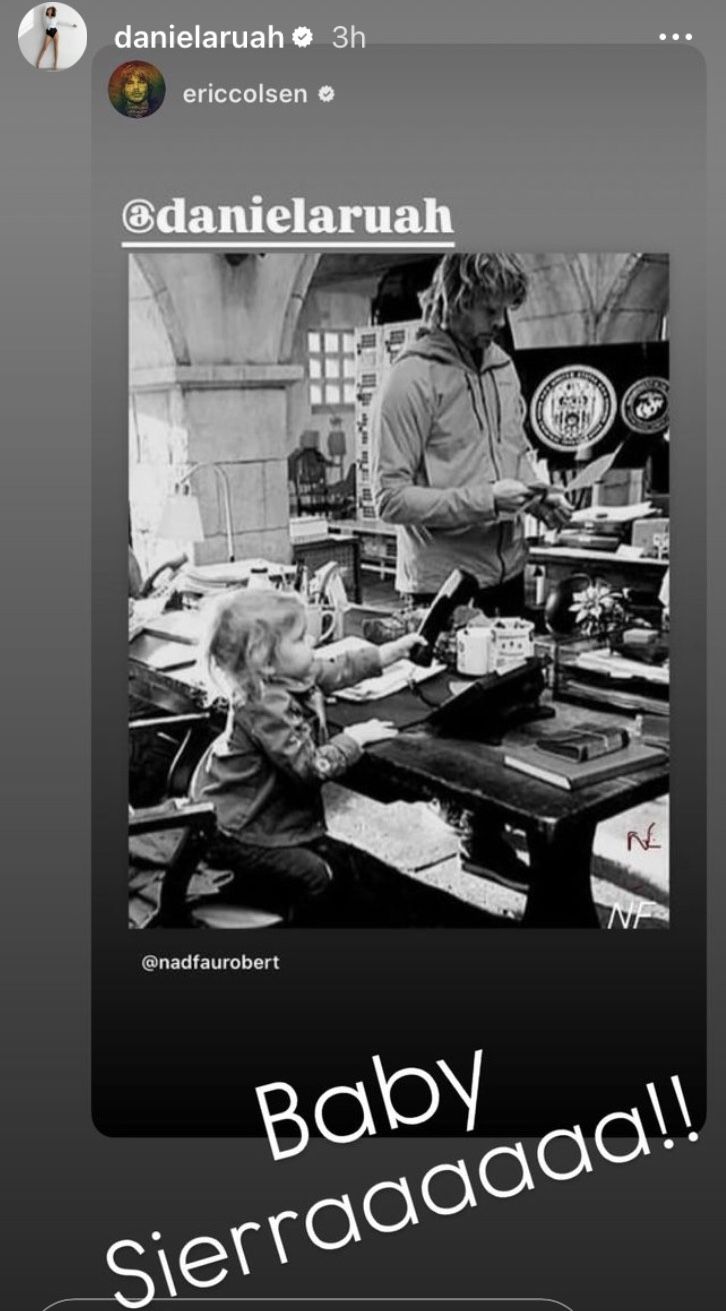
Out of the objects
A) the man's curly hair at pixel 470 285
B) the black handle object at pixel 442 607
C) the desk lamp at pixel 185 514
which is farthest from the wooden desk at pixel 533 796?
the man's curly hair at pixel 470 285

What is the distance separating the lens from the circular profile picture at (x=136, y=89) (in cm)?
161

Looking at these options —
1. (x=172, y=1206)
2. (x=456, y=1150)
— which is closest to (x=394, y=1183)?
(x=456, y=1150)

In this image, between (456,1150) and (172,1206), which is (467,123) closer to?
(456,1150)

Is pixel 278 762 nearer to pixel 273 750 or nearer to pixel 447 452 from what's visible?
pixel 273 750

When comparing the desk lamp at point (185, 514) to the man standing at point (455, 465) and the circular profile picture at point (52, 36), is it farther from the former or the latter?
the circular profile picture at point (52, 36)

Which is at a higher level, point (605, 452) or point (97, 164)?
point (97, 164)

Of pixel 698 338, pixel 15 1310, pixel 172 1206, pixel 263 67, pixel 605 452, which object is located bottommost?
pixel 15 1310

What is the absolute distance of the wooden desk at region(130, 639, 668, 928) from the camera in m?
1.62

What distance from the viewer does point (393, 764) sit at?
1.66 meters

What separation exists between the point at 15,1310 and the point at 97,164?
4.33 feet

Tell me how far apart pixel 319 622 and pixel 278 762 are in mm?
170

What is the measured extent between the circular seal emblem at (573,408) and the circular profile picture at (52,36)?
2.15 feet

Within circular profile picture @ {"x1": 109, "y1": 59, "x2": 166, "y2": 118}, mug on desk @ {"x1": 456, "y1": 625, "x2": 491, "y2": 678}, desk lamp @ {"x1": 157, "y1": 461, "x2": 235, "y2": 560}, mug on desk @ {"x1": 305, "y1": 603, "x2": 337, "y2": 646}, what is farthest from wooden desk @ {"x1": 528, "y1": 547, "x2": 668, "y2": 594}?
circular profile picture @ {"x1": 109, "y1": 59, "x2": 166, "y2": 118}
